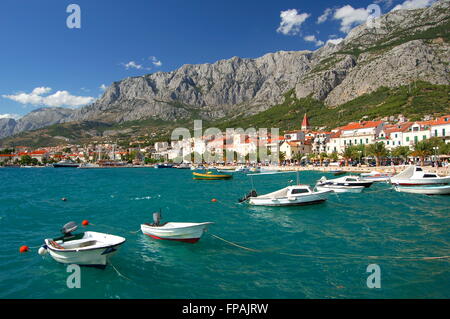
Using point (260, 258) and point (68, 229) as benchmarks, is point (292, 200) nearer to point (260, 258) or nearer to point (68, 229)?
point (260, 258)

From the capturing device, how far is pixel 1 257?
13.2 m

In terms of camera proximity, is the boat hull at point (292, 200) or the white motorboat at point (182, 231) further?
the boat hull at point (292, 200)

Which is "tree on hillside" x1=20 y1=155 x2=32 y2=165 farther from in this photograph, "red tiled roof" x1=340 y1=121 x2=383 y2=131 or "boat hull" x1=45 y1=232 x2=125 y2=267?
"boat hull" x1=45 y1=232 x2=125 y2=267

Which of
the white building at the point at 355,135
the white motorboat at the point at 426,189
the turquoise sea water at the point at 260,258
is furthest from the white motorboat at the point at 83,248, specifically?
the white building at the point at 355,135

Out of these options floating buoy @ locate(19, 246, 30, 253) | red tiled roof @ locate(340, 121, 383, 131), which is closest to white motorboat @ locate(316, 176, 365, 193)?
floating buoy @ locate(19, 246, 30, 253)

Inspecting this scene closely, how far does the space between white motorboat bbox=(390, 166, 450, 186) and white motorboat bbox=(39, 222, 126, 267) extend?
31023 mm

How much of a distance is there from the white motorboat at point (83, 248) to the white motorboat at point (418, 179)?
31.0 metres

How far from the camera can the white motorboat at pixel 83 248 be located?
1059 centimetres

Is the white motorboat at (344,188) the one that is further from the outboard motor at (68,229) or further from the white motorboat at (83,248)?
the outboard motor at (68,229)

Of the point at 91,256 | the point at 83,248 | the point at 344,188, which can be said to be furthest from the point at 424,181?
the point at 83,248

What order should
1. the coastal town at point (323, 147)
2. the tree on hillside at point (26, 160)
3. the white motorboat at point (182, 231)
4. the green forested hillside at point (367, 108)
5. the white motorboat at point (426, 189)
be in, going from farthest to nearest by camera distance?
the tree on hillside at point (26, 160) < the green forested hillside at point (367, 108) < the coastal town at point (323, 147) < the white motorboat at point (426, 189) < the white motorboat at point (182, 231)
